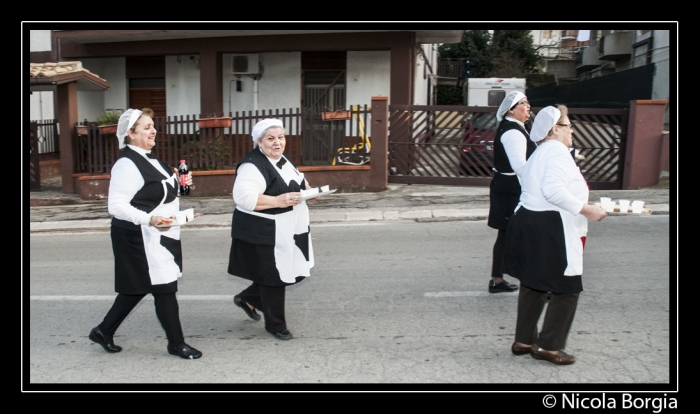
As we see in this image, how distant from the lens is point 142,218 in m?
4.26

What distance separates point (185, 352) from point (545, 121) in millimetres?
2940

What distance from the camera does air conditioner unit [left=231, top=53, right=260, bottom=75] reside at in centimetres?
1766

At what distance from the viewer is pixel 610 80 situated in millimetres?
22297

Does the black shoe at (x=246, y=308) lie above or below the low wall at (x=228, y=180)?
below

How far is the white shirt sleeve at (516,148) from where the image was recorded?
18.2ft

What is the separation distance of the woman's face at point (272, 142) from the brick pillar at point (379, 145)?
8.18m

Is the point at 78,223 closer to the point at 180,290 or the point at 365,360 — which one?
the point at 180,290

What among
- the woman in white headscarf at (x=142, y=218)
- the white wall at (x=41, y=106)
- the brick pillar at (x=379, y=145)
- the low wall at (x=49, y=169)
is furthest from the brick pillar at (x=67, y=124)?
the woman in white headscarf at (x=142, y=218)

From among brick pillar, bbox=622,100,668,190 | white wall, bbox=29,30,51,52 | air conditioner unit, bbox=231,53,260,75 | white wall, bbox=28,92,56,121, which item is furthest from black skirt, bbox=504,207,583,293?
white wall, bbox=29,30,51,52

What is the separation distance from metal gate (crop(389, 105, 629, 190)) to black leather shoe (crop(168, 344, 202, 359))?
30.0 feet

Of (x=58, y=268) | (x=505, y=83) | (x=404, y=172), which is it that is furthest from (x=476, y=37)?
(x=58, y=268)

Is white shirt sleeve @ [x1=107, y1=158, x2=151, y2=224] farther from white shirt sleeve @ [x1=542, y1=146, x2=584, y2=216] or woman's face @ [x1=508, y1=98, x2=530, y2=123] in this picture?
woman's face @ [x1=508, y1=98, x2=530, y2=123]

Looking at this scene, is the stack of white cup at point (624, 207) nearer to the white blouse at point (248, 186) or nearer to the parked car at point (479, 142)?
the white blouse at point (248, 186)
